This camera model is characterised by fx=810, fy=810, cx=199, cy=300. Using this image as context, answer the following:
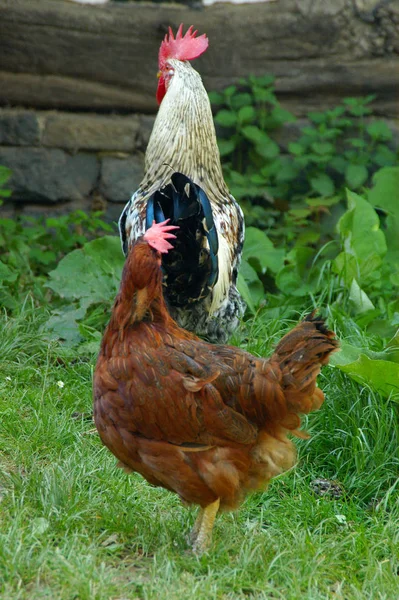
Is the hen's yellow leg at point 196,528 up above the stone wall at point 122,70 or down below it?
below

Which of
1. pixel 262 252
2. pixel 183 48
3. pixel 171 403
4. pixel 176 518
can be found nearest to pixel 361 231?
pixel 262 252

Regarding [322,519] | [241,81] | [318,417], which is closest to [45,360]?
[318,417]

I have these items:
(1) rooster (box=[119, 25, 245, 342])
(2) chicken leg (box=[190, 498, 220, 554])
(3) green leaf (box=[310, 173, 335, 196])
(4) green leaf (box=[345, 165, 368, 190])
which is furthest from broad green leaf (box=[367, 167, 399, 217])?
(2) chicken leg (box=[190, 498, 220, 554])

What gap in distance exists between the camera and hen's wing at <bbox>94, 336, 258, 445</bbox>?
9.64 feet

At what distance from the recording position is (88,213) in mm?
7027

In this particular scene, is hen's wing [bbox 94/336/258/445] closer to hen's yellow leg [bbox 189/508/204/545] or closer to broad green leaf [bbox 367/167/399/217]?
hen's yellow leg [bbox 189/508/204/545]

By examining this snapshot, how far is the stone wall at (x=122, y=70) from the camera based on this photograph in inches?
263

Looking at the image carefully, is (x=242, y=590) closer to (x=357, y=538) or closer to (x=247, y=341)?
(x=357, y=538)

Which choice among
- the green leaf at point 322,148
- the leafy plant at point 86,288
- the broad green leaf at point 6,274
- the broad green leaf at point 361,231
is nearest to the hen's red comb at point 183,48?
the leafy plant at point 86,288

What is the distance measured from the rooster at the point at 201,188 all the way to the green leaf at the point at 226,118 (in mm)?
1808

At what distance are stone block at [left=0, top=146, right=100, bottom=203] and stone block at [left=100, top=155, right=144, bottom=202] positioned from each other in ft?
0.30

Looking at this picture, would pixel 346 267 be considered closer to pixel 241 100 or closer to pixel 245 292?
pixel 245 292

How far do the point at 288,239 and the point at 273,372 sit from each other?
12.5ft

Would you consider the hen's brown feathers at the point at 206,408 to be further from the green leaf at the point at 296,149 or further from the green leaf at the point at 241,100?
the green leaf at the point at 241,100
